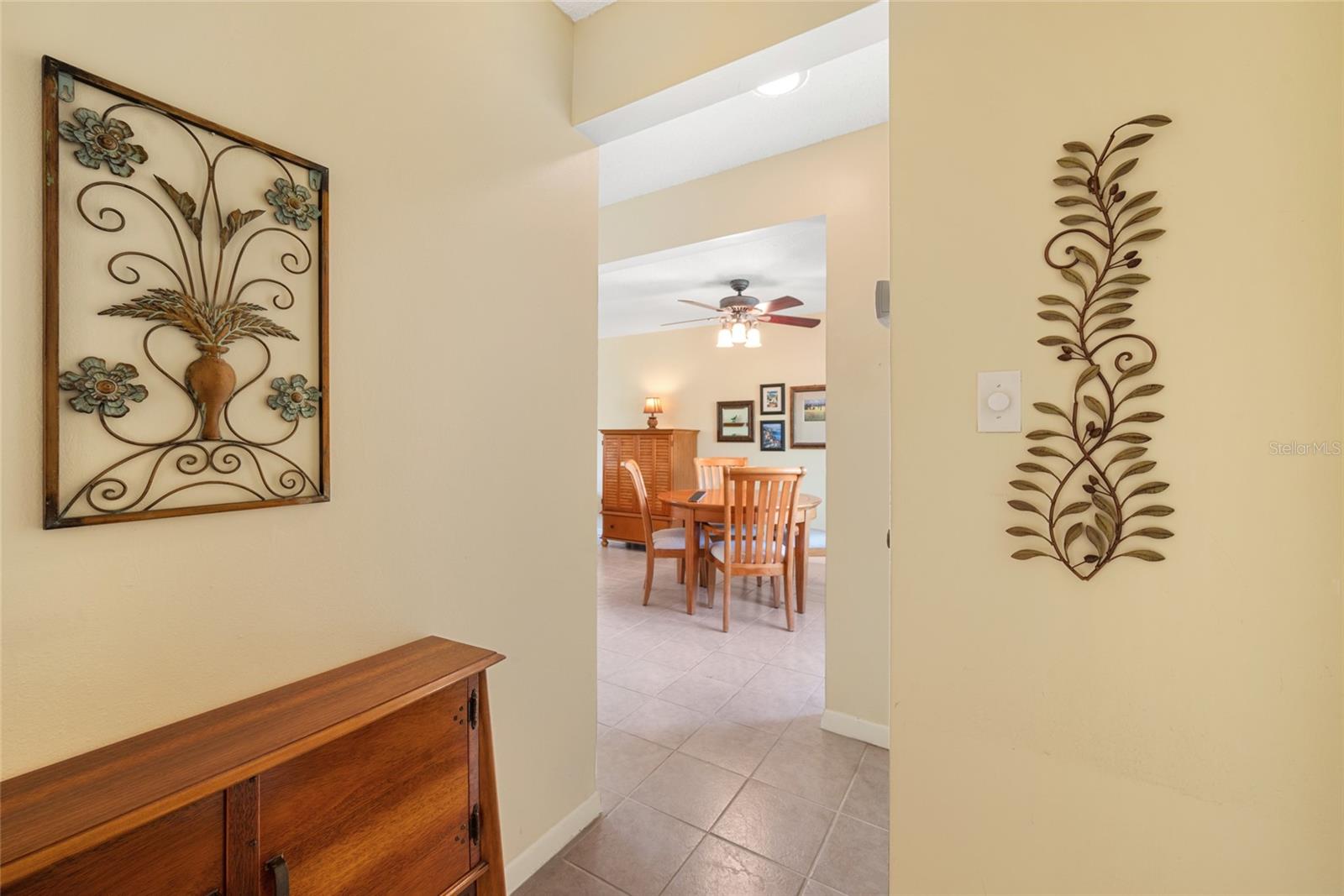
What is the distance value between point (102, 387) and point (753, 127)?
2266 mm

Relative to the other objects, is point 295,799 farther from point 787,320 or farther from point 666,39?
point 787,320

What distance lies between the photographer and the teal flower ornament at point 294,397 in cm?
104

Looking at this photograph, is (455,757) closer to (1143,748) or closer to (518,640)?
(518,640)

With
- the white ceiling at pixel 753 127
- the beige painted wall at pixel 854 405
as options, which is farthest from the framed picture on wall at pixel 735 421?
the beige painted wall at pixel 854 405

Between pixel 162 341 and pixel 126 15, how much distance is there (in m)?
0.51

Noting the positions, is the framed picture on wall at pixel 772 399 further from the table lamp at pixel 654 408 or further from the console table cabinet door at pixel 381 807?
the console table cabinet door at pixel 381 807

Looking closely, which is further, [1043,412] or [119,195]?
[1043,412]

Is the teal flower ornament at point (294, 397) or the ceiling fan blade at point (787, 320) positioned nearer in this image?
the teal flower ornament at point (294, 397)

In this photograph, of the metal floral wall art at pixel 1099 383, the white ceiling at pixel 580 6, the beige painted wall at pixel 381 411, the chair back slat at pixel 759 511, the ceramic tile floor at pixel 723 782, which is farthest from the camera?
the chair back slat at pixel 759 511

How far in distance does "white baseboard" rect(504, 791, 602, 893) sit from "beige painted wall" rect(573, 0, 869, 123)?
2.19 meters

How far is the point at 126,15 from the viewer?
0.86 metres

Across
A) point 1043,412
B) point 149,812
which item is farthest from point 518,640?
point 1043,412

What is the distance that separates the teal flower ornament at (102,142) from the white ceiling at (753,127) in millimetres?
1580
